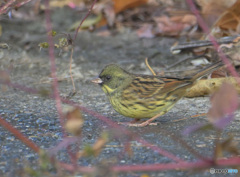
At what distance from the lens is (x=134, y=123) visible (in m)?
4.08

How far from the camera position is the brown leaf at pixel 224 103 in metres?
1.88

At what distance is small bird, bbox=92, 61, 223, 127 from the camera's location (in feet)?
12.7

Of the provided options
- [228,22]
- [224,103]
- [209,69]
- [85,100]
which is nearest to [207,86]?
[209,69]

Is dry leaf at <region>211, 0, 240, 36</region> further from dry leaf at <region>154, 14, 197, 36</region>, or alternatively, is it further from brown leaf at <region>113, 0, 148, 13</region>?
→ brown leaf at <region>113, 0, 148, 13</region>

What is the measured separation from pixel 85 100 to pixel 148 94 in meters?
0.97

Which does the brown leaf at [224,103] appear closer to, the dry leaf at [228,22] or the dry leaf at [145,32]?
the dry leaf at [228,22]

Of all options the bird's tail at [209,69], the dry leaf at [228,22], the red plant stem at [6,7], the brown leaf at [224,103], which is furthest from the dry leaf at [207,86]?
the brown leaf at [224,103]

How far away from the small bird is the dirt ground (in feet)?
0.48

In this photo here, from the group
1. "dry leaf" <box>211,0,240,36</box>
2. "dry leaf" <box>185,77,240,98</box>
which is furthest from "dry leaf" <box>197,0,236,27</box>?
"dry leaf" <box>185,77,240,98</box>

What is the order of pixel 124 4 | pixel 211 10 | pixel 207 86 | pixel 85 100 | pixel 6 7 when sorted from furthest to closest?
pixel 124 4
pixel 211 10
pixel 85 100
pixel 207 86
pixel 6 7

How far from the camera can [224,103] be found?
6.20 feet

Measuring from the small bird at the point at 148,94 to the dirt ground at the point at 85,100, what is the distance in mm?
146

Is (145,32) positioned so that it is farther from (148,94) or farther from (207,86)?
(148,94)

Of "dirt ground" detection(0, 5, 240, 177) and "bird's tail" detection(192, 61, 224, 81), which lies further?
"bird's tail" detection(192, 61, 224, 81)
